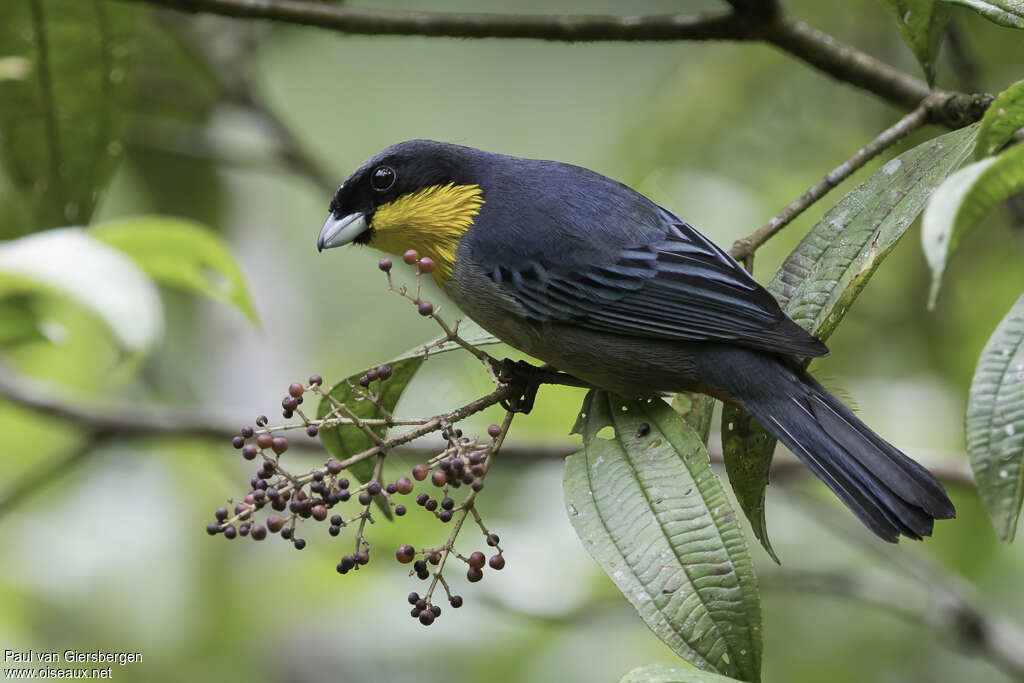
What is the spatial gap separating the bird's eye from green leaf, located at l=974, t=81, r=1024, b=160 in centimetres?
189

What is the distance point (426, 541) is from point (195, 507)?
132cm

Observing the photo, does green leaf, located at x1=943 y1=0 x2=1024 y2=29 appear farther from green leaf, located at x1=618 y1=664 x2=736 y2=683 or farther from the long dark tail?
green leaf, located at x1=618 y1=664 x2=736 y2=683

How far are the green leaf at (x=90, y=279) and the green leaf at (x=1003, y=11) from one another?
6.59 feet

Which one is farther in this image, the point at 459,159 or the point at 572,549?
the point at 572,549

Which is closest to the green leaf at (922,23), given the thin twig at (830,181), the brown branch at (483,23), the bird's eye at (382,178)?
the thin twig at (830,181)

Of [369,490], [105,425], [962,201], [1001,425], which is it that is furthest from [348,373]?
[962,201]

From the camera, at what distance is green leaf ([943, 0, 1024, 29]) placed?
2.17m

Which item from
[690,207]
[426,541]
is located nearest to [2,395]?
[426,541]

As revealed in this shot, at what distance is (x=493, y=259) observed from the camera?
123 inches

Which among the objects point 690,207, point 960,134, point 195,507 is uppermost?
point 690,207

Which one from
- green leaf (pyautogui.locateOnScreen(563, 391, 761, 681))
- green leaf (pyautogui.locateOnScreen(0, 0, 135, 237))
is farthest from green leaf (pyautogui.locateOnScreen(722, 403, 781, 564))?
green leaf (pyautogui.locateOnScreen(0, 0, 135, 237))

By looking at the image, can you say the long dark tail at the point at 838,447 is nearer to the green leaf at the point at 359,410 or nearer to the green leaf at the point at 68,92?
the green leaf at the point at 359,410

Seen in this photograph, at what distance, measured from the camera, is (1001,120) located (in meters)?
2.00

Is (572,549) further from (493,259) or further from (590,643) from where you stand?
(493,259)
